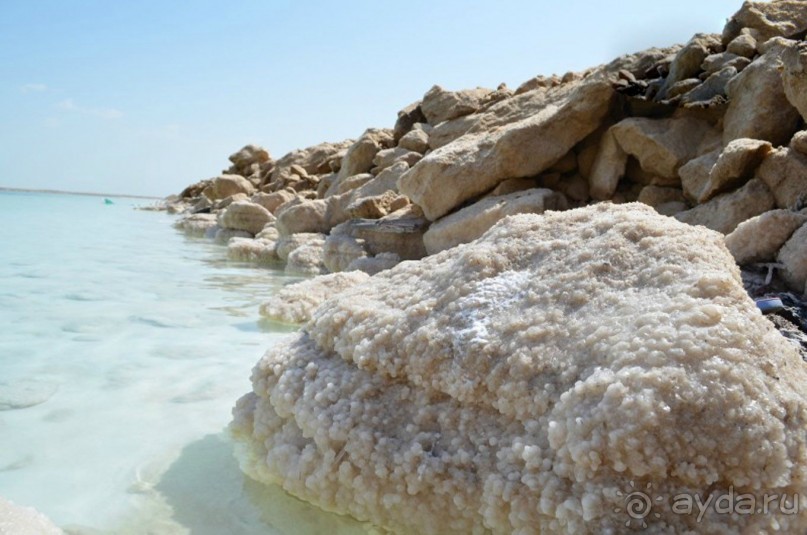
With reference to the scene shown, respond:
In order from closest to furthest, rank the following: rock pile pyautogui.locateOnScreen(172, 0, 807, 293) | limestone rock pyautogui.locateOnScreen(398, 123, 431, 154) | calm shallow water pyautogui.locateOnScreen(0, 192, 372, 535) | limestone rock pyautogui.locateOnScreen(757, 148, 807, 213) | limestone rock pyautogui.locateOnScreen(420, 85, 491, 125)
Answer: calm shallow water pyautogui.locateOnScreen(0, 192, 372, 535)
limestone rock pyautogui.locateOnScreen(757, 148, 807, 213)
rock pile pyautogui.locateOnScreen(172, 0, 807, 293)
limestone rock pyautogui.locateOnScreen(398, 123, 431, 154)
limestone rock pyautogui.locateOnScreen(420, 85, 491, 125)

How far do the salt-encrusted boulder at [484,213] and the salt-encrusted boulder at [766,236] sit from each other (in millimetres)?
3164

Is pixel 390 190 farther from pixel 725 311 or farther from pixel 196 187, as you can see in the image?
pixel 196 187

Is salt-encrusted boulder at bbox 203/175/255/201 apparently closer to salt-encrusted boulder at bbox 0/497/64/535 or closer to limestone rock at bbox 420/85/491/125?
limestone rock at bbox 420/85/491/125

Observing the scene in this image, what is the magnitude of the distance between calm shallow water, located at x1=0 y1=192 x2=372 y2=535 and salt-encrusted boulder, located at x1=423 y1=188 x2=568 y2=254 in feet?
7.86

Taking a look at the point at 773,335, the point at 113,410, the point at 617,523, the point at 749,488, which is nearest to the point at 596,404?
the point at 617,523

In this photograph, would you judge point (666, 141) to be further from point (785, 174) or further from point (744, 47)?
point (785, 174)

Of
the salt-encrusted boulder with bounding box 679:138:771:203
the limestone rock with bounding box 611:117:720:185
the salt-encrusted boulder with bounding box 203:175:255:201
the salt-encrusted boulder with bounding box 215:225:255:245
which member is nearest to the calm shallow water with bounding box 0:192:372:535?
the salt-encrusted boulder with bounding box 679:138:771:203

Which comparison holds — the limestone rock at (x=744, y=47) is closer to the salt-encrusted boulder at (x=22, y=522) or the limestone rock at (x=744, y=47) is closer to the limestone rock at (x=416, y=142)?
the limestone rock at (x=416, y=142)

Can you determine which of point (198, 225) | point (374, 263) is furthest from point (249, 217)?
point (374, 263)

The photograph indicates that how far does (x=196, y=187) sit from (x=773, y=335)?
36.1m

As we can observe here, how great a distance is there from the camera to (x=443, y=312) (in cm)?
204

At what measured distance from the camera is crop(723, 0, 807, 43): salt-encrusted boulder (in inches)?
290

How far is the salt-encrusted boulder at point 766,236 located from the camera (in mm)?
3369

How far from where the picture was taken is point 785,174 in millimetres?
4688
